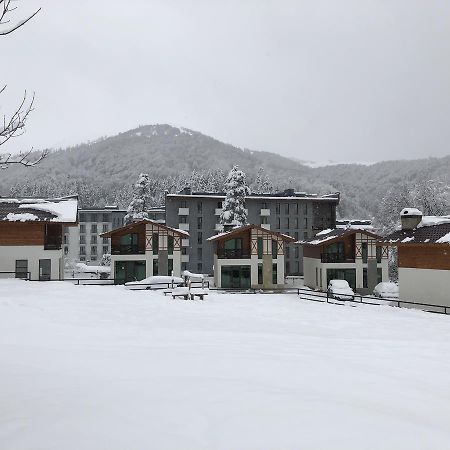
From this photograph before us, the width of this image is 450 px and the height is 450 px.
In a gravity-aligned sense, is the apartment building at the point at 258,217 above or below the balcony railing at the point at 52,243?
above

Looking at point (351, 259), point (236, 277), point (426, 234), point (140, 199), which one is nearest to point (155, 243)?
point (236, 277)

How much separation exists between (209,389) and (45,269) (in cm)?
3353

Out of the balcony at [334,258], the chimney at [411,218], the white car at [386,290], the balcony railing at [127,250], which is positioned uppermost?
the chimney at [411,218]

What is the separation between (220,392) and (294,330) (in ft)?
37.8

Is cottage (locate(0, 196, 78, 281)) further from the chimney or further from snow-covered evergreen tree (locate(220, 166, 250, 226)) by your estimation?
the chimney

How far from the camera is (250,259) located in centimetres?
4400

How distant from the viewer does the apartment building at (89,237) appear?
3497 inches

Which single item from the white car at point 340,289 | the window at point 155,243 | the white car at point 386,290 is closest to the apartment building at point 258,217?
the window at point 155,243

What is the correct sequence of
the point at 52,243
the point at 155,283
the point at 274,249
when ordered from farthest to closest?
the point at 274,249, the point at 52,243, the point at 155,283

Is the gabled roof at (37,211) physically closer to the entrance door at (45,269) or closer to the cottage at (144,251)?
the entrance door at (45,269)

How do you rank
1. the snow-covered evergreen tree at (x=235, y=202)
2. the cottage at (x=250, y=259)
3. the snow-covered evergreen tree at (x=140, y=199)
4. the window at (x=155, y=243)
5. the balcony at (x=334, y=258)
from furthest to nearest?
the snow-covered evergreen tree at (x=140, y=199), the snow-covered evergreen tree at (x=235, y=202), the balcony at (x=334, y=258), the cottage at (x=250, y=259), the window at (x=155, y=243)

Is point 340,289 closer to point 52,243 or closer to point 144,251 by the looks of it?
point 144,251

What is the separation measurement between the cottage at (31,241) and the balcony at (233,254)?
49.3ft

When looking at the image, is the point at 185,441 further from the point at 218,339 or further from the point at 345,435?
the point at 218,339
